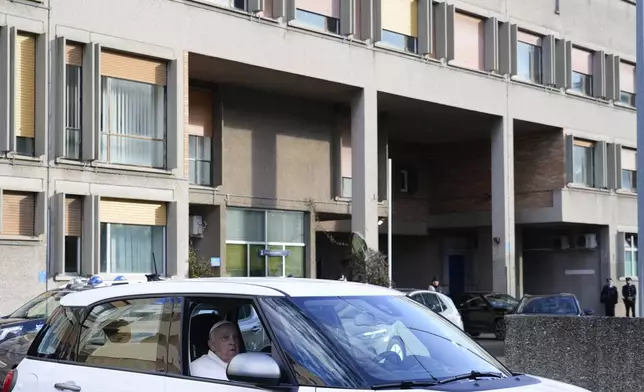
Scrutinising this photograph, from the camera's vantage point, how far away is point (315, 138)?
1265 inches

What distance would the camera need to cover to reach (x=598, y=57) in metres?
40.8

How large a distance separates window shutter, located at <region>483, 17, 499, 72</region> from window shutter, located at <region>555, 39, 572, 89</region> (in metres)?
4.16

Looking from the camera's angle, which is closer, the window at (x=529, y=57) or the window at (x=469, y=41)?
the window at (x=469, y=41)

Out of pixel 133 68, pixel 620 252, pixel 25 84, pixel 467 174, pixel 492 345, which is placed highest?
pixel 133 68

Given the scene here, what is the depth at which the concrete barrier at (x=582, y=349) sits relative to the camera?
11.9 meters

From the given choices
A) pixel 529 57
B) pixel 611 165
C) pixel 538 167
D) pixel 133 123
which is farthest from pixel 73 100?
pixel 611 165

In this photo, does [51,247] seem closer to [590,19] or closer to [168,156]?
[168,156]

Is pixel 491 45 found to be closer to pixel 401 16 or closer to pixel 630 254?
pixel 401 16

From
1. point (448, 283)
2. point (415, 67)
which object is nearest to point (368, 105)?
point (415, 67)

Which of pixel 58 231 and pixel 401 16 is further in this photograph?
pixel 401 16

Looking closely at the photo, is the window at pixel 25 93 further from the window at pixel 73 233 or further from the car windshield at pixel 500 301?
the car windshield at pixel 500 301

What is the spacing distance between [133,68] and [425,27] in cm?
1143

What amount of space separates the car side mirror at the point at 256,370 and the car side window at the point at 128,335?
2.55 feet

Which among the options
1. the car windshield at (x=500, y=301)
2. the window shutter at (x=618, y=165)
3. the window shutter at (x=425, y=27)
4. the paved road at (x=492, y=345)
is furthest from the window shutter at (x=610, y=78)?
the paved road at (x=492, y=345)
